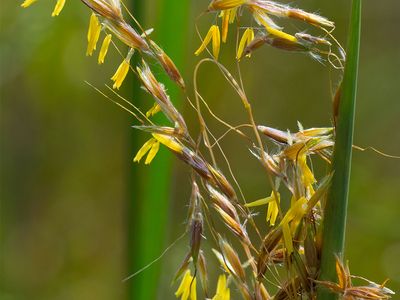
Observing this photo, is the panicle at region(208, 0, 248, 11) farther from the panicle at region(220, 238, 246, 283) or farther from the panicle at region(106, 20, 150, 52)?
the panicle at region(220, 238, 246, 283)

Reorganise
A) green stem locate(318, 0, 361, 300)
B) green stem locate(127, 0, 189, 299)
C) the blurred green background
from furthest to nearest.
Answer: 1. the blurred green background
2. green stem locate(127, 0, 189, 299)
3. green stem locate(318, 0, 361, 300)

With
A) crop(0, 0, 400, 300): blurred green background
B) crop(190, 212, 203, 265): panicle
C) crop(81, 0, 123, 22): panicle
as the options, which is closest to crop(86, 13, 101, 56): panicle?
crop(81, 0, 123, 22): panicle

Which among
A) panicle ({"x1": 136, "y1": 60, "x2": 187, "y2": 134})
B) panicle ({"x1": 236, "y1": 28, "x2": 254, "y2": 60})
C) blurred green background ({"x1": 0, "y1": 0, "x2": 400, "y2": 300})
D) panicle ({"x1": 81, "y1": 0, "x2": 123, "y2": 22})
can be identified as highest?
panicle ({"x1": 81, "y1": 0, "x2": 123, "y2": 22})

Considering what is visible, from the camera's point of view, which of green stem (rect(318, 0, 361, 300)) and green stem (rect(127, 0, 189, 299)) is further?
green stem (rect(127, 0, 189, 299))

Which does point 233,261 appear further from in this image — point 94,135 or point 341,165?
point 94,135

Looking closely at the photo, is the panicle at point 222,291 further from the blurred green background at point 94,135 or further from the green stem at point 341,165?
the blurred green background at point 94,135

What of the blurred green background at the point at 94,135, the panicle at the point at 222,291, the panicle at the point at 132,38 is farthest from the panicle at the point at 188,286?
the blurred green background at the point at 94,135

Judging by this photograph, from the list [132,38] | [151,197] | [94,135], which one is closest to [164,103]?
[132,38]

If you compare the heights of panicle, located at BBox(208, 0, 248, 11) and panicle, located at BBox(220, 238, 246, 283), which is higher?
panicle, located at BBox(208, 0, 248, 11)
